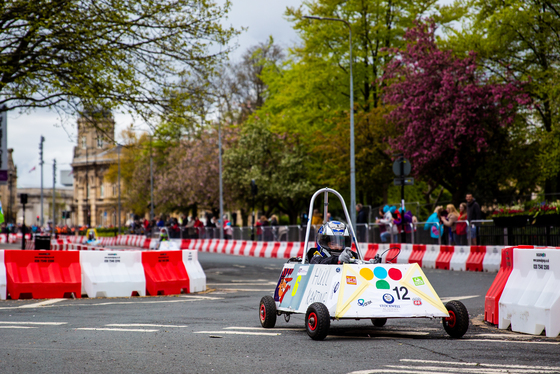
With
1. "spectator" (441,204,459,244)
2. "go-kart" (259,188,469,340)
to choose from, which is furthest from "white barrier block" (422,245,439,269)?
"go-kart" (259,188,469,340)

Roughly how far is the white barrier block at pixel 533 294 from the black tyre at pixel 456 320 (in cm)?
92

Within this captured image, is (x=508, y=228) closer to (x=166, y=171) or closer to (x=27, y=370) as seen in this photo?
(x=27, y=370)

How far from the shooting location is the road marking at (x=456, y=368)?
6172 mm

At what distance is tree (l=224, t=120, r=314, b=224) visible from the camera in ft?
163

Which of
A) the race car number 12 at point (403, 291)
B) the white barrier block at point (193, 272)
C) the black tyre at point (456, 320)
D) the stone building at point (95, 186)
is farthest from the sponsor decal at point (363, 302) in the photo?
the stone building at point (95, 186)

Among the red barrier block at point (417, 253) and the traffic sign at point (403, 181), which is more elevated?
the traffic sign at point (403, 181)

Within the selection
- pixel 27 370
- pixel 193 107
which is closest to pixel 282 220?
pixel 193 107

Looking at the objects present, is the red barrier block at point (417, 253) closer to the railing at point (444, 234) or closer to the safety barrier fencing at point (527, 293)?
the railing at point (444, 234)

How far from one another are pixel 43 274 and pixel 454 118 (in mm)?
22297

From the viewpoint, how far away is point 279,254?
3216cm

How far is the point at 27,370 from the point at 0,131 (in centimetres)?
2393

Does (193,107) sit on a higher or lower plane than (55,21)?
lower

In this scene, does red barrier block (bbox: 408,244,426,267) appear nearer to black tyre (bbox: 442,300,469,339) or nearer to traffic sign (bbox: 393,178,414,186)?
traffic sign (bbox: 393,178,414,186)

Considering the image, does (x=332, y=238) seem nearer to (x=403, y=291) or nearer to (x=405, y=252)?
(x=403, y=291)
